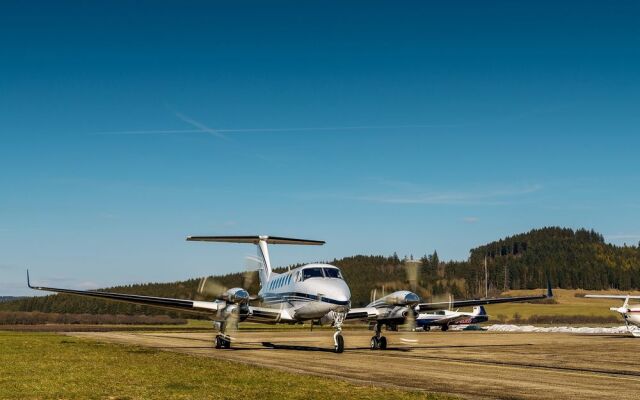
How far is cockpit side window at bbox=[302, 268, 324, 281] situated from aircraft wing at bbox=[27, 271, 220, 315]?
5159 mm

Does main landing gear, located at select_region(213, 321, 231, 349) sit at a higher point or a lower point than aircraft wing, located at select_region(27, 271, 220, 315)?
lower

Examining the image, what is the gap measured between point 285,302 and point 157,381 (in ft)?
55.0

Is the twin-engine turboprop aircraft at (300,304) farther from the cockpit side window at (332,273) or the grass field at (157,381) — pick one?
the grass field at (157,381)

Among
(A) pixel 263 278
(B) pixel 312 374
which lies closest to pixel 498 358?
(B) pixel 312 374

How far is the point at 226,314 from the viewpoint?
Result: 3309 cm

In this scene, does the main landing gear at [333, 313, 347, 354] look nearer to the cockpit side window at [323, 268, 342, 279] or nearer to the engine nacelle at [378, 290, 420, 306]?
the cockpit side window at [323, 268, 342, 279]

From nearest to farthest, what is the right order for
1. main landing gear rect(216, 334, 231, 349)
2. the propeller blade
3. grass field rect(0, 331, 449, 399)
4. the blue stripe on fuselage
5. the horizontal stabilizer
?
1. grass field rect(0, 331, 449, 399)
2. the blue stripe on fuselage
3. the propeller blade
4. main landing gear rect(216, 334, 231, 349)
5. the horizontal stabilizer

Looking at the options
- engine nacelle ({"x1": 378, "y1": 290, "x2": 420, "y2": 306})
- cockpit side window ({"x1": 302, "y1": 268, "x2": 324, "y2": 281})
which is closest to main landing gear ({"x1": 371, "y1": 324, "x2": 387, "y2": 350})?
engine nacelle ({"x1": 378, "y1": 290, "x2": 420, "y2": 306})

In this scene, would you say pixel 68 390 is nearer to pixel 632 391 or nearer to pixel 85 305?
pixel 632 391

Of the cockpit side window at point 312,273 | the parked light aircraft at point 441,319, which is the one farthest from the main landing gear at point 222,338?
the parked light aircraft at point 441,319

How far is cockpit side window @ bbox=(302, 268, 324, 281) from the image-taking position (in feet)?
105

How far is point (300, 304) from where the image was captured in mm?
31922

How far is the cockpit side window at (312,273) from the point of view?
105 ft

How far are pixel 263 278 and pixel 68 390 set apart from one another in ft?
94.8
